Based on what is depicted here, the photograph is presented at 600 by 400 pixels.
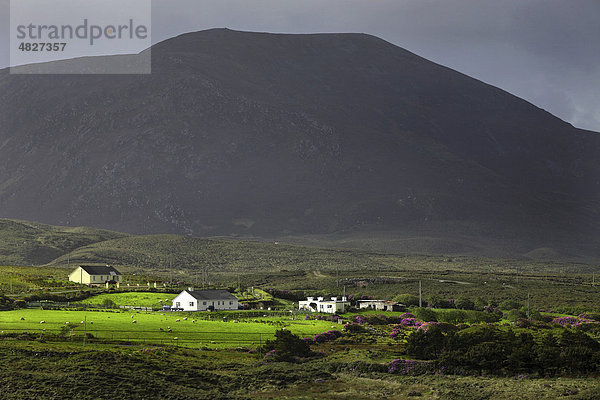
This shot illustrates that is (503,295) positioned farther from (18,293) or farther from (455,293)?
(18,293)

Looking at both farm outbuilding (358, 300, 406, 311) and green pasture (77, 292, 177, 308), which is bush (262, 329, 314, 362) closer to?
green pasture (77, 292, 177, 308)

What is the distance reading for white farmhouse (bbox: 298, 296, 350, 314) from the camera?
93375 millimetres

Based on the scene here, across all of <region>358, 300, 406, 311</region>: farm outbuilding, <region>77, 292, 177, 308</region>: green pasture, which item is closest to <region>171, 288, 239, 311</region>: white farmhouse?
<region>77, 292, 177, 308</region>: green pasture

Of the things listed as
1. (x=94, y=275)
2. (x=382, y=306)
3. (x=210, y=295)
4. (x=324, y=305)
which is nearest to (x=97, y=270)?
(x=94, y=275)

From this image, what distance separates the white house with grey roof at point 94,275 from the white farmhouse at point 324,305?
3054cm

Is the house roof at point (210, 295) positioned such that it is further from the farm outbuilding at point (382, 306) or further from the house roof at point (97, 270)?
the house roof at point (97, 270)

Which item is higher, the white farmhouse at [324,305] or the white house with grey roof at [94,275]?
the white house with grey roof at [94,275]

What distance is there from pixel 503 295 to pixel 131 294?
190 feet

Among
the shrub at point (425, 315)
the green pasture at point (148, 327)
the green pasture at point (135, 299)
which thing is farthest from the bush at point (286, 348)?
the green pasture at point (135, 299)

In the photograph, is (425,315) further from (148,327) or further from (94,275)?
(94,275)

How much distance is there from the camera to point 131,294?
315ft

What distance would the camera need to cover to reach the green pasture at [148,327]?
2530 inches

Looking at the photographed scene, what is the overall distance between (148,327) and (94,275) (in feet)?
162

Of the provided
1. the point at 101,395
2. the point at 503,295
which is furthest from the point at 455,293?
the point at 101,395
